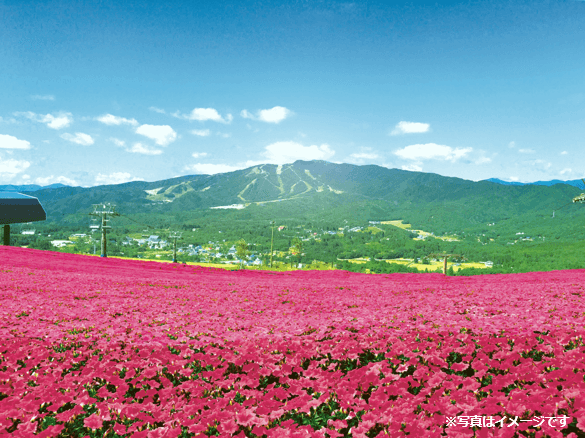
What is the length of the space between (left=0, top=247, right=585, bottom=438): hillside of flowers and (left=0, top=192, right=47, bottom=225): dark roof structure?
33572 mm

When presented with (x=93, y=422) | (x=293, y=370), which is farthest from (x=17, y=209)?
(x=293, y=370)

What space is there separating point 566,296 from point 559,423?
10365 millimetres

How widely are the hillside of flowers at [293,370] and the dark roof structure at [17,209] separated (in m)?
33.6

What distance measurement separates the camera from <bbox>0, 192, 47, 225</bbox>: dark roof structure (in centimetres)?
3691

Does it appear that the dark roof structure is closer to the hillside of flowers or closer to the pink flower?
the hillside of flowers

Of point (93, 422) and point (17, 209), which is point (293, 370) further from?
point (17, 209)

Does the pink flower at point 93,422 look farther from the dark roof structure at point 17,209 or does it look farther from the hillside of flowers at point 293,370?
the dark roof structure at point 17,209

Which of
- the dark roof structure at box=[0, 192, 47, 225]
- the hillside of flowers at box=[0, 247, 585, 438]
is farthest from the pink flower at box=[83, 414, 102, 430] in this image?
the dark roof structure at box=[0, 192, 47, 225]

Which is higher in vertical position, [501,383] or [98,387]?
[501,383]

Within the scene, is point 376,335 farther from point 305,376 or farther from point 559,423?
point 559,423

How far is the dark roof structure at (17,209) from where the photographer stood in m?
36.9

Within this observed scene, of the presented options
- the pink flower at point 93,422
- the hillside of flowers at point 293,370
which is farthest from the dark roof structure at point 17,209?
the pink flower at point 93,422

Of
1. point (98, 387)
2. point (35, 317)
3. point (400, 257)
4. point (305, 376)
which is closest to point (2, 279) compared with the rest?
point (35, 317)

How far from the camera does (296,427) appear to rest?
13.9 ft
